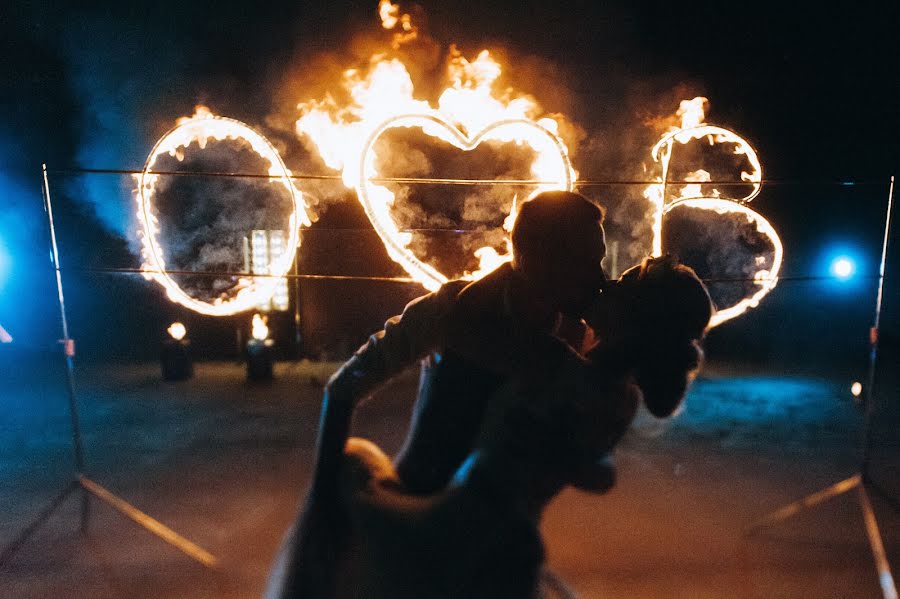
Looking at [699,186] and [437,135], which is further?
[699,186]

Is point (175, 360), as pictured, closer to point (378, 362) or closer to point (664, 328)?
point (378, 362)

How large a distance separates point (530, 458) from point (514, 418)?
0.10 meters

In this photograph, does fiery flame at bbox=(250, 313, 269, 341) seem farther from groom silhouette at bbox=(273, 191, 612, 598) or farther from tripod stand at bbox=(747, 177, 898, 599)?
groom silhouette at bbox=(273, 191, 612, 598)

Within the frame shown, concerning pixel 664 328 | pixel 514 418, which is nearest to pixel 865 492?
pixel 664 328

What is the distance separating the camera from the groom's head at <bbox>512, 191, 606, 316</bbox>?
129cm

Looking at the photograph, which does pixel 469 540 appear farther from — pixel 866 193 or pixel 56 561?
pixel 866 193

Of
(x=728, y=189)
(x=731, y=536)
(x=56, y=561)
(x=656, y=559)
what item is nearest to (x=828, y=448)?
(x=731, y=536)

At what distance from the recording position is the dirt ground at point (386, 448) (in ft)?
11.6

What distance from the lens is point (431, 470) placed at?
1532mm

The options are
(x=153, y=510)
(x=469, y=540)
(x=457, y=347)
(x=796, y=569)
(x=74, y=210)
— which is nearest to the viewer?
(x=469, y=540)

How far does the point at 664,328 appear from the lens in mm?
1258

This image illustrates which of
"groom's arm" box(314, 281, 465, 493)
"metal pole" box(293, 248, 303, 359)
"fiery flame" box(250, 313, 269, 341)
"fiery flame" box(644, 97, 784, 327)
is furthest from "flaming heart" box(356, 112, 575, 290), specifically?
"metal pole" box(293, 248, 303, 359)

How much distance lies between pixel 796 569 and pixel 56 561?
4.96 metres

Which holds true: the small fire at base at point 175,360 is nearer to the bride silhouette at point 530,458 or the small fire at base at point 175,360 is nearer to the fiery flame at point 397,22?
the fiery flame at point 397,22
